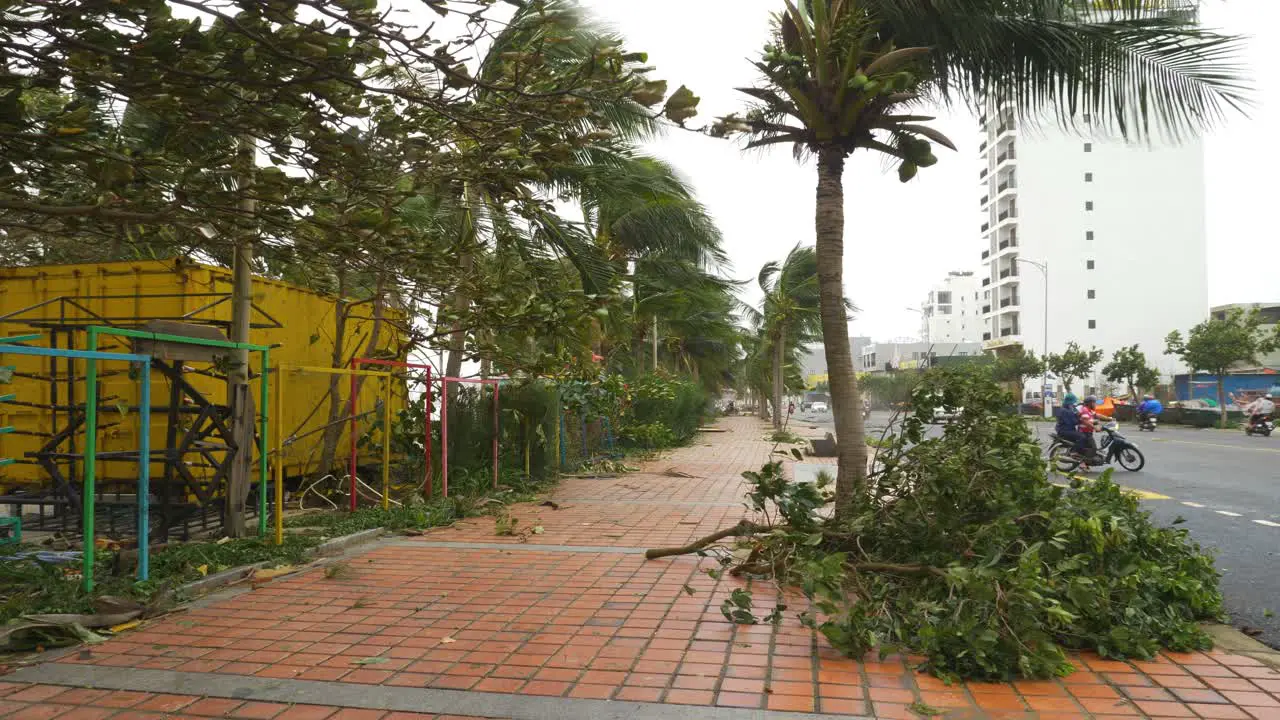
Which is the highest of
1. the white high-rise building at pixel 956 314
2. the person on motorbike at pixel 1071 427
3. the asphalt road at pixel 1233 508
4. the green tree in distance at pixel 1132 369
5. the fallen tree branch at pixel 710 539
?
the white high-rise building at pixel 956 314

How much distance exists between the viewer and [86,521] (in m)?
4.80

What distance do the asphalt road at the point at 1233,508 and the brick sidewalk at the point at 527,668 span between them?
5.13 feet

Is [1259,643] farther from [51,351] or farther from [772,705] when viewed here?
[51,351]

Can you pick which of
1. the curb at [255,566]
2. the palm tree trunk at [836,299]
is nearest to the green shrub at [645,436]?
the curb at [255,566]

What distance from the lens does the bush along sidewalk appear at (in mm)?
4047

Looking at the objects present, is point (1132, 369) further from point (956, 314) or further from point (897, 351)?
point (956, 314)

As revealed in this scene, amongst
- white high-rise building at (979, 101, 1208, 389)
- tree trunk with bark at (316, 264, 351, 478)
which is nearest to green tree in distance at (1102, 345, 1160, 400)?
white high-rise building at (979, 101, 1208, 389)

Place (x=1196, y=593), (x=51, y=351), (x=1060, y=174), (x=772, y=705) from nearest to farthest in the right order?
(x=772, y=705) < (x=51, y=351) < (x=1196, y=593) < (x=1060, y=174)

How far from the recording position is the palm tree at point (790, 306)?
28.4 metres

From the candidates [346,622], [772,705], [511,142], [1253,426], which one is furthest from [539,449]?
[1253,426]

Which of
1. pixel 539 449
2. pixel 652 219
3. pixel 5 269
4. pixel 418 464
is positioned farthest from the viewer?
pixel 652 219

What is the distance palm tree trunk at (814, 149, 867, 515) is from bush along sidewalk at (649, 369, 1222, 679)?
519 millimetres

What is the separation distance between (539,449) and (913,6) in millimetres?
7572

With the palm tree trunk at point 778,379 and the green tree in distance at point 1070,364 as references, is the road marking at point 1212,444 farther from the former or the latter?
the green tree in distance at point 1070,364
